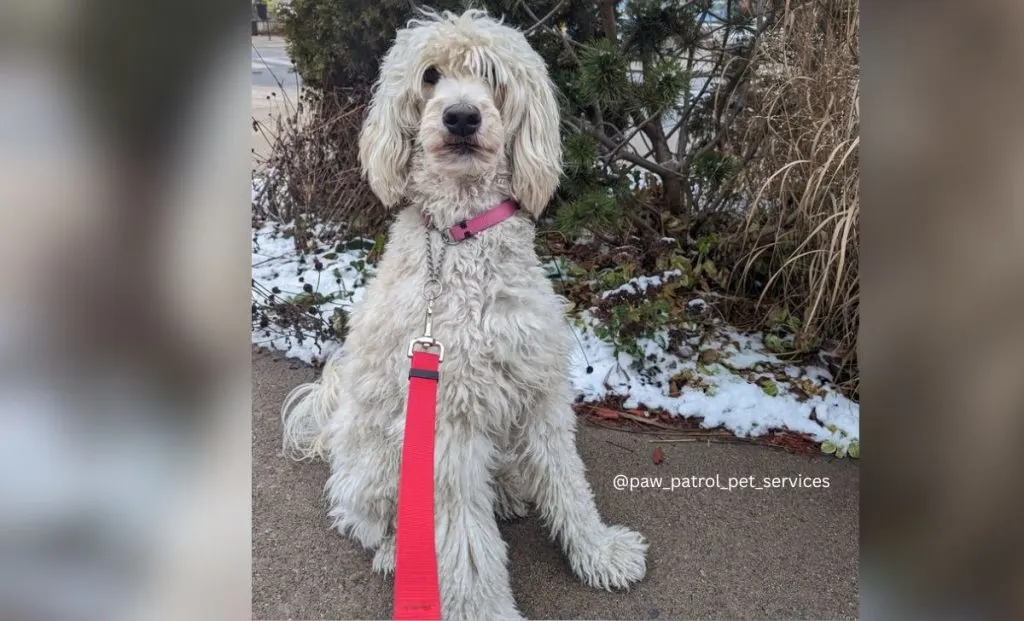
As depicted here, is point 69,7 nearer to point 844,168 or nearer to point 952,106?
point 844,168

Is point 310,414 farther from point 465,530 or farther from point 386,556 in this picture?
point 465,530

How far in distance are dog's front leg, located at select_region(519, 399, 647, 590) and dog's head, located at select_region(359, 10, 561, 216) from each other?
693 millimetres

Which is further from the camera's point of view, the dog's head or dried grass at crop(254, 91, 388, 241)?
dried grass at crop(254, 91, 388, 241)

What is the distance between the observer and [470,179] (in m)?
1.77

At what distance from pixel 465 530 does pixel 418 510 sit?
21cm

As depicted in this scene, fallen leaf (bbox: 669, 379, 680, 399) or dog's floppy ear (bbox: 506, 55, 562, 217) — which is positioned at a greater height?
dog's floppy ear (bbox: 506, 55, 562, 217)

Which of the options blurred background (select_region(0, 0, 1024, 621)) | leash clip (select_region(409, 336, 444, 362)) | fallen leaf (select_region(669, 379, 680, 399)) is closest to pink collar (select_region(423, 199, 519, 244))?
leash clip (select_region(409, 336, 444, 362))

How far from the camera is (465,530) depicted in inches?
70.9

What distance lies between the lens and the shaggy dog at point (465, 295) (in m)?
1.75

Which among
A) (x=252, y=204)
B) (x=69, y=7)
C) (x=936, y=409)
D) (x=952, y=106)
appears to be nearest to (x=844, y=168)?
(x=952, y=106)

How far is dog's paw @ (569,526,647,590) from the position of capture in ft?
6.49

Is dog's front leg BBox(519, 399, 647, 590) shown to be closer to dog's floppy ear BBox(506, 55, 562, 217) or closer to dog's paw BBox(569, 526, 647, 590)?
dog's paw BBox(569, 526, 647, 590)

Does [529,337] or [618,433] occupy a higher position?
[529,337]

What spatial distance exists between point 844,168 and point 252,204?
6.43 feet
